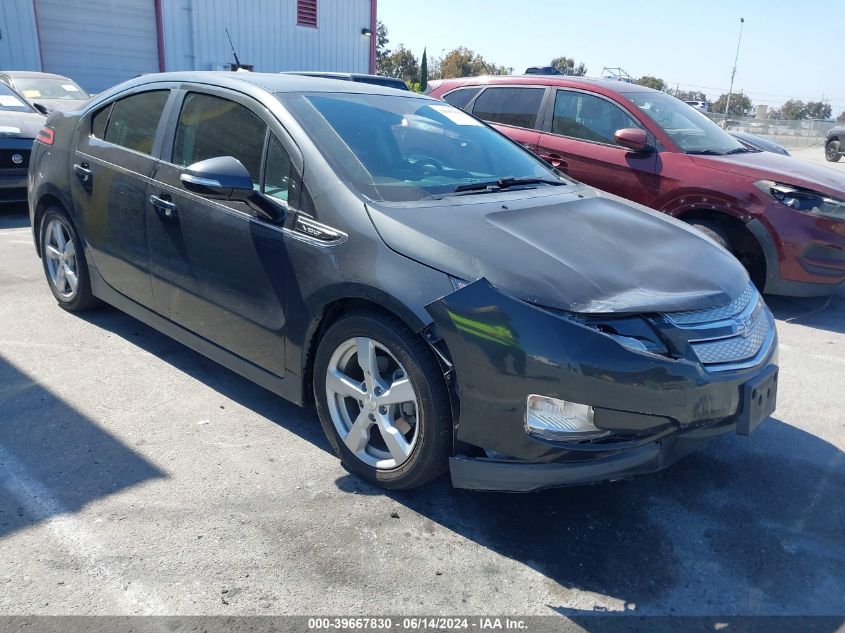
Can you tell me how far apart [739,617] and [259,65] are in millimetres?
21685

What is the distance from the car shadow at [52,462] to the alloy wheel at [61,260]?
1245mm

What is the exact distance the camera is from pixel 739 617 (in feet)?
7.95

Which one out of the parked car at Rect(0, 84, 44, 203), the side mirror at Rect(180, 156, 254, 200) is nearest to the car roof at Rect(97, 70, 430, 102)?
the side mirror at Rect(180, 156, 254, 200)

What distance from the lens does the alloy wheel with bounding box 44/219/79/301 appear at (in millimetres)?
4824

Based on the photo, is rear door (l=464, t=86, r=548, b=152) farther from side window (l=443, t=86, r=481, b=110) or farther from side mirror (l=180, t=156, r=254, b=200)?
side mirror (l=180, t=156, r=254, b=200)

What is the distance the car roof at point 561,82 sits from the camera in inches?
264

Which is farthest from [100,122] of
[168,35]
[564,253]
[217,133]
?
[168,35]

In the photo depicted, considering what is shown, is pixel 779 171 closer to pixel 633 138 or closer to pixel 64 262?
pixel 633 138

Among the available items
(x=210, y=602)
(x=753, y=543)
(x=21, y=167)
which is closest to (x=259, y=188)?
(x=210, y=602)

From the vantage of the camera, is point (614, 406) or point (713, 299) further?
point (713, 299)

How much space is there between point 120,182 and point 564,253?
8.84 feet

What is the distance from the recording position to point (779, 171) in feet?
19.0

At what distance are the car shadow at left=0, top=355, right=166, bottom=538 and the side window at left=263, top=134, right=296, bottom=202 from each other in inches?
53.5

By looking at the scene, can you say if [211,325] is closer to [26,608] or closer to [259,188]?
[259,188]
